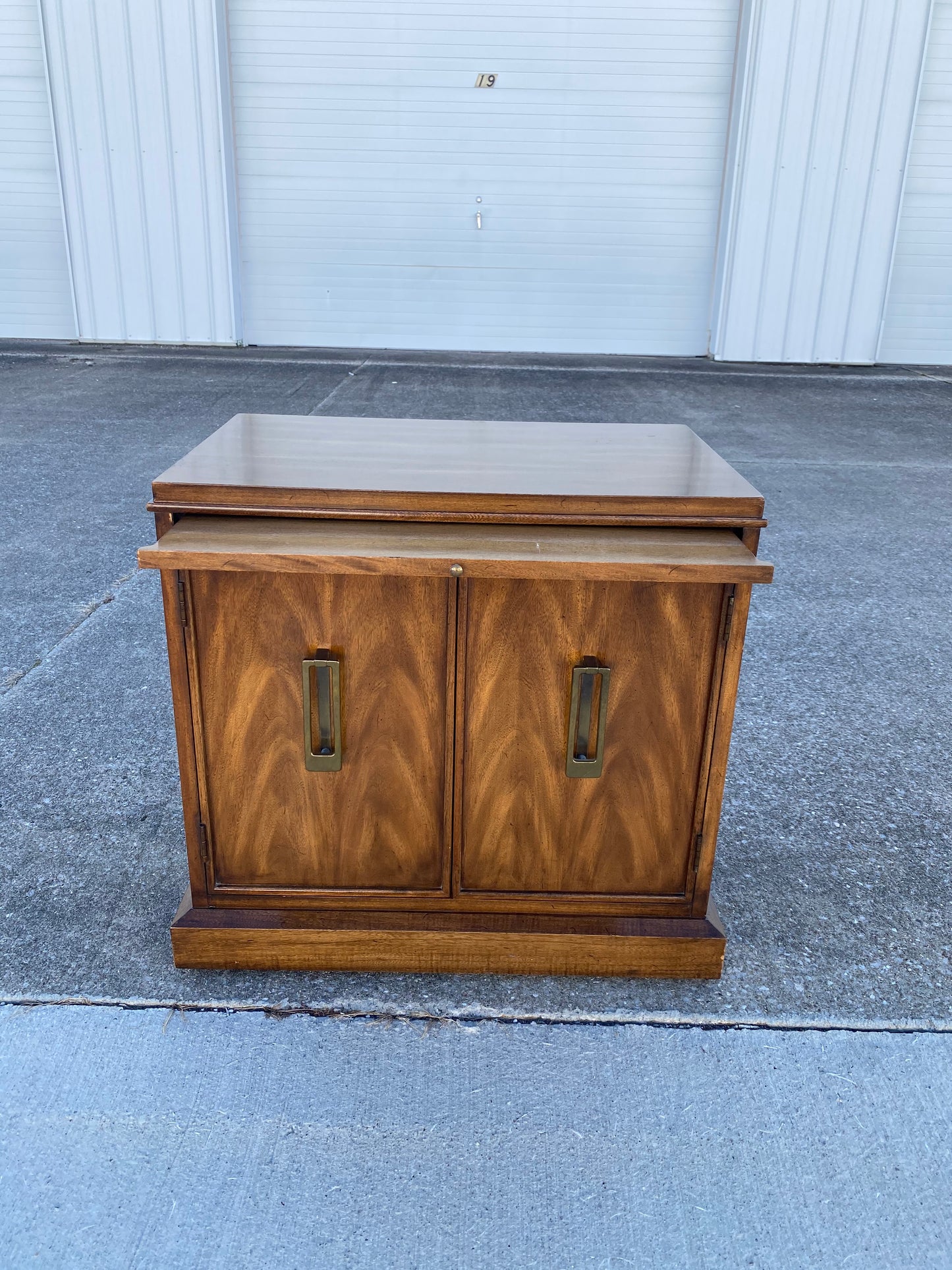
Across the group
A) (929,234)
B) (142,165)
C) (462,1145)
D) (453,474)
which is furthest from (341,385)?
(462,1145)

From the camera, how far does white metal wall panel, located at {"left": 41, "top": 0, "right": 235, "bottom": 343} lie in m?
9.32

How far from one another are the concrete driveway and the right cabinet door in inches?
10.4

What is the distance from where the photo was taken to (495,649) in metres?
1.85

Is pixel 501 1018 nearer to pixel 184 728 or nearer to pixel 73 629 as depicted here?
pixel 184 728

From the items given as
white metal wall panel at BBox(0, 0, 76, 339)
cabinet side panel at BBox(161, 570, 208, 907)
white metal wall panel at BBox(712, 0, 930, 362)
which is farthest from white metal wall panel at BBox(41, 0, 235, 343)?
cabinet side panel at BBox(161, 570, 208, 907)

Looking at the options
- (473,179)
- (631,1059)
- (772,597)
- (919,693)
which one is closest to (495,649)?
(631,1059)

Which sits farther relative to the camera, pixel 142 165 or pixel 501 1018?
pixel 142 165

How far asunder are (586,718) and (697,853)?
0.37m

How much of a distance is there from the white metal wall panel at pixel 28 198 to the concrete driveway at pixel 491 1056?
8348 millimetres

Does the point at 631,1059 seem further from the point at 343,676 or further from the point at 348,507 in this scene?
the point at 348,507

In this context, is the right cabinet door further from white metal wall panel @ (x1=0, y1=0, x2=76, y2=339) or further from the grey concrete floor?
white metal wall panel @ (x1=0, y1=0, x2=76, y2=339)

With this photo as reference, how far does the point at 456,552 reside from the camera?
1.75m

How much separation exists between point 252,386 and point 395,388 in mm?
1149

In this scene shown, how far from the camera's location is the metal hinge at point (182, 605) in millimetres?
1781
